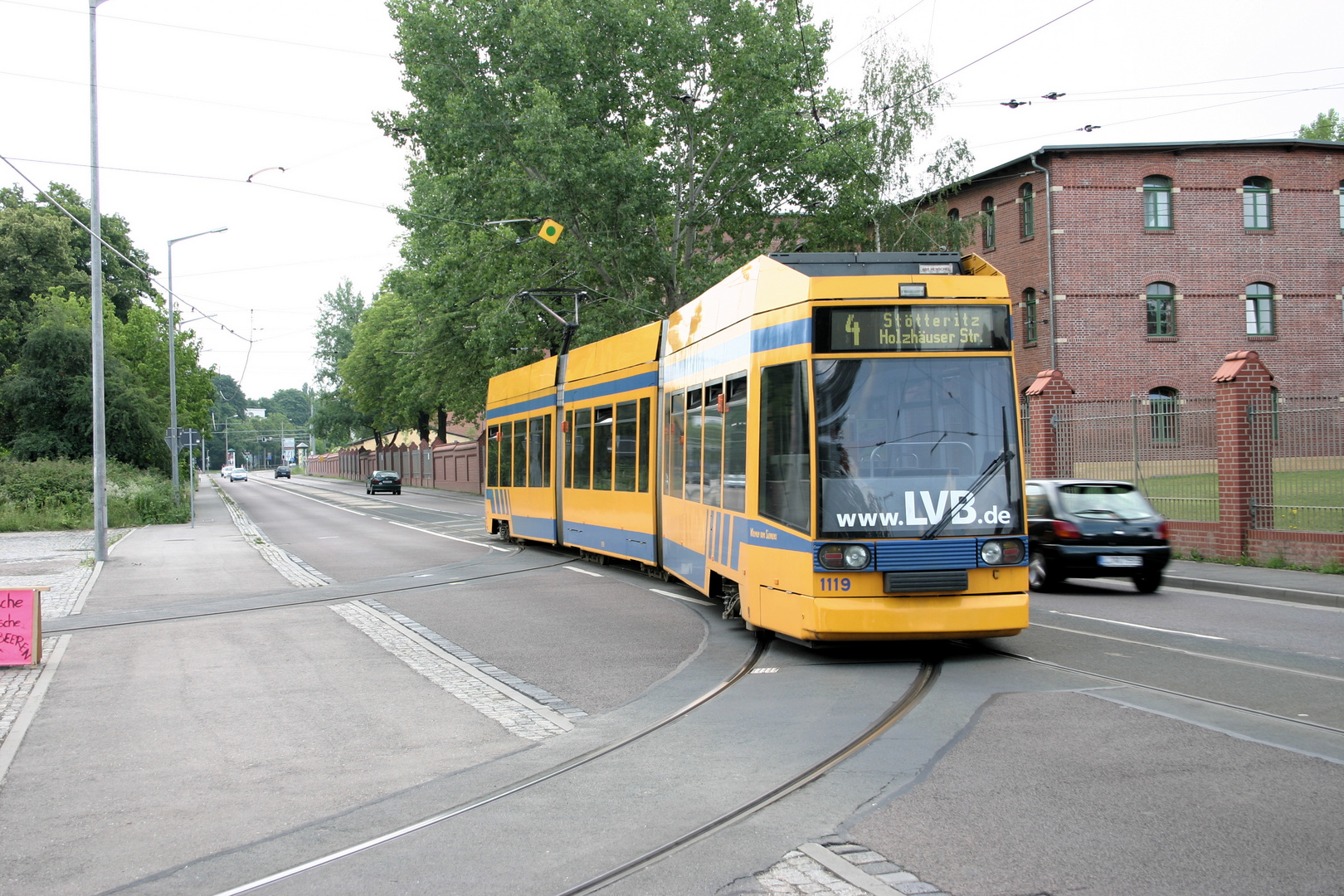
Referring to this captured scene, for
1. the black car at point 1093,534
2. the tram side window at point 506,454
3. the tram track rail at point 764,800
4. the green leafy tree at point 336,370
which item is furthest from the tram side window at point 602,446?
the green leafy tree at point 336,370

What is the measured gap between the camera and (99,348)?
20.7 metres

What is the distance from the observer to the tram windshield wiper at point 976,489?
8.25 m

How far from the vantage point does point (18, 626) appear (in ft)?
31.5

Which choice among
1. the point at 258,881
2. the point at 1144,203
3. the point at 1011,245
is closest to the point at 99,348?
the point at 258,881

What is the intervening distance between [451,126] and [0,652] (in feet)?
75.5

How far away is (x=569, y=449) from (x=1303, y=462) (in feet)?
35.4

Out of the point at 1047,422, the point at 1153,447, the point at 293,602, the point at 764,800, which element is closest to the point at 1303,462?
the point at 1153,447

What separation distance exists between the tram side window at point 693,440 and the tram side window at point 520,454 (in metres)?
9.80

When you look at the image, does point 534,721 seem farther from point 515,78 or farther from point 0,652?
point 515,78

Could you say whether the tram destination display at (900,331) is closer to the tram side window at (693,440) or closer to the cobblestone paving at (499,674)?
the tram side window at (693,440)

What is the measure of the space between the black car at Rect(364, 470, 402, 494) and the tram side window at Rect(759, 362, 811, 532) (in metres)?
55.7

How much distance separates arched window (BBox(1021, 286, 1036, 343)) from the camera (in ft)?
121

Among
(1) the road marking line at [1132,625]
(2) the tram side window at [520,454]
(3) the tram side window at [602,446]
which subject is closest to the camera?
(1) the road marking line at [1132,625]

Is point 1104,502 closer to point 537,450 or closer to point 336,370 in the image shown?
point 537,450
